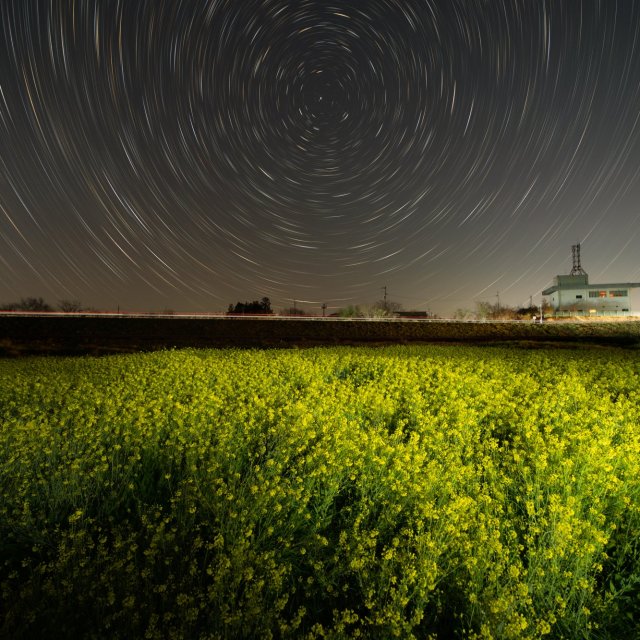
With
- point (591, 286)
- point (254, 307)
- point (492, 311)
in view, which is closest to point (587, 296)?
point (591, 286)

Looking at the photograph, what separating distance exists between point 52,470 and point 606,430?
676 centimetres

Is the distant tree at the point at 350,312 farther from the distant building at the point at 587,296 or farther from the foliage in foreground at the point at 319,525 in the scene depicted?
the foliage in foreground at the point at 319,525

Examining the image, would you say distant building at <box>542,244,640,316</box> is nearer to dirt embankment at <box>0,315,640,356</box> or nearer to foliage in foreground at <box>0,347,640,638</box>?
dirt embankment at <box>0,315,640,356</box>

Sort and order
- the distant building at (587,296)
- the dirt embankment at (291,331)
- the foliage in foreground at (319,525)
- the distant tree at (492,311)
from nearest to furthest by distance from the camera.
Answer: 1. the foliage in foreground at (319,525)
2. the dirt embankment at (291,331)
3. the distant building at (587,296)
4. the distant tree at (492,311)

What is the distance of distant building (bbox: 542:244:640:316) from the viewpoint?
83062mm

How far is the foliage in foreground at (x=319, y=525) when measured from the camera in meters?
2.71

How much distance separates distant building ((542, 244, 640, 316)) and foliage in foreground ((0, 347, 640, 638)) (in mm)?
88472

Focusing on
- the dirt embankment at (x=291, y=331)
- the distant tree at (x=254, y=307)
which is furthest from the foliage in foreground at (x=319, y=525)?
the distant tree at (x=254, y=307)

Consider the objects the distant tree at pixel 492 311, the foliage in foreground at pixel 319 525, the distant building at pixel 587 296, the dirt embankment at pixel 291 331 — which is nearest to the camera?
the foliage in foreground at pixel 319 525

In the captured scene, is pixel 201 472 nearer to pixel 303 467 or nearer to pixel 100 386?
pixel 303 467

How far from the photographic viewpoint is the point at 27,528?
364 centimetres

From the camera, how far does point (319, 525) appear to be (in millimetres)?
3898

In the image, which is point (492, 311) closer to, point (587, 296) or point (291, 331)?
point (587, 296)

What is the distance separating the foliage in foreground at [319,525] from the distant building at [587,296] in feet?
290
